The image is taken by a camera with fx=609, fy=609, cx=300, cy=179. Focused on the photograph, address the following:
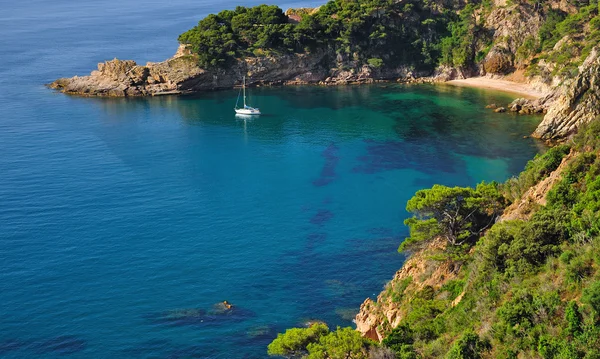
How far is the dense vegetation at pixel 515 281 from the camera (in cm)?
3050

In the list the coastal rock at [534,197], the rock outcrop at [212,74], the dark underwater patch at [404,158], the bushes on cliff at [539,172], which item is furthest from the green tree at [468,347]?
the rock outcrop at [212,74]

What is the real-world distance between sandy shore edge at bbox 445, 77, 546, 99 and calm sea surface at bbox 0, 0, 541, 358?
5.45 metres

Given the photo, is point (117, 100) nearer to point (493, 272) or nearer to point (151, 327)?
point (151, 327)

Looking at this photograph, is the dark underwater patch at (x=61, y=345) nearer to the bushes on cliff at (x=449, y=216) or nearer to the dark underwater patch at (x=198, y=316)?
the dark underwater patch at (x=198, y=316)

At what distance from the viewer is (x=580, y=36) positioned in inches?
4542

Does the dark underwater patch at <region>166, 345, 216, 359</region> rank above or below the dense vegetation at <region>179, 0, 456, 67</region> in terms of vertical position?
below

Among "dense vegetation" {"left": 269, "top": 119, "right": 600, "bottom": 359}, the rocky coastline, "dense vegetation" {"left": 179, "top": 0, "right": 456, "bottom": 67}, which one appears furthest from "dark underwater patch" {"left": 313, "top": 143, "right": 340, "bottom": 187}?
"dense vegetation" {"left": 179, "top": 0, "right": 456, "bottom": 67}

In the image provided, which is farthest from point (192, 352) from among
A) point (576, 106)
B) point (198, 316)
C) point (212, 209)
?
point (576, 106)

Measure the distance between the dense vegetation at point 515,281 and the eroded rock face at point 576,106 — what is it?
36.8 metres

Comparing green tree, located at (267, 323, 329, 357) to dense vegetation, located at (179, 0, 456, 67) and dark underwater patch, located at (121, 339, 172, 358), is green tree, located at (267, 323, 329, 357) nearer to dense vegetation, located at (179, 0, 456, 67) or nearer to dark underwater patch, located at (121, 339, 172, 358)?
dark underwater patch, located at (121, 339, 172, 358)

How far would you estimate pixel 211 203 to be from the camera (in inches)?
2904

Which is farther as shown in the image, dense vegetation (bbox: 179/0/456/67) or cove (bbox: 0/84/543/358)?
dense vegetation (bbox: 179/0/456/67)

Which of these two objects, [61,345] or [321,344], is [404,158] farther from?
[321,344]

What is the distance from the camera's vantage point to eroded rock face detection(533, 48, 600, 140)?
83625 mm
